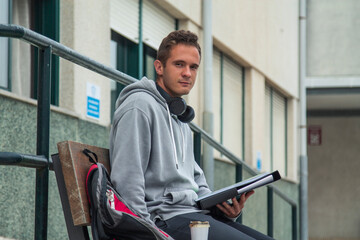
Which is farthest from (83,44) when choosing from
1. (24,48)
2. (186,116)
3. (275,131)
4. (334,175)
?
(334,175)

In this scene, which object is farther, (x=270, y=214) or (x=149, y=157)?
(x=270, y=214)

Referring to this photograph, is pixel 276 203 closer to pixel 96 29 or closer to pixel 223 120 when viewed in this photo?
pixel 223 120

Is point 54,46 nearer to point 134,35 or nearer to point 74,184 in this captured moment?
point 74,184

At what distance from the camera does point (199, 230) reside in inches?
120

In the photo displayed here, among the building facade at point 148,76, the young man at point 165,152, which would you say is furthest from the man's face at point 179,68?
the building facade at point 148,76

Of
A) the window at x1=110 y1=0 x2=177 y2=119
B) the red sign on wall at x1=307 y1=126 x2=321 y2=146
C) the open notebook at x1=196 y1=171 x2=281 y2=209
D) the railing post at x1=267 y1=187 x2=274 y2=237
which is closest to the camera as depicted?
the open notebook at x1=196 y1=171 x2=281 y2=209

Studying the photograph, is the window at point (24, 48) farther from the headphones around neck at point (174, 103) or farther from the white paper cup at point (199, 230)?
the white paper cup at point (199, 230)

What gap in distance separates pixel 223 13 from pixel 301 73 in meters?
6.07

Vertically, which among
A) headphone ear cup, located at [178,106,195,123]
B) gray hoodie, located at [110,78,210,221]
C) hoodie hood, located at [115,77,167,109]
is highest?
hoodie hood, located at [115,77,167,109]

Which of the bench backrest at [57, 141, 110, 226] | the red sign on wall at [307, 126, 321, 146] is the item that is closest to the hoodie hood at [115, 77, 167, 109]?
the bench backrest at [57, 141, 110, 226]

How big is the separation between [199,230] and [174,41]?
2.74 ft

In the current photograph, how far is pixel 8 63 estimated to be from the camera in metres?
7.05

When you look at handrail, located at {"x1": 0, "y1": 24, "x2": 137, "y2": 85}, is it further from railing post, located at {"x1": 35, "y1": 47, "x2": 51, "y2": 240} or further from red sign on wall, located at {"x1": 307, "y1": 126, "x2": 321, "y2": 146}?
red sign on wall, located at {"x1": 307, "y1": 126, "x2": 321, "y2": 146}

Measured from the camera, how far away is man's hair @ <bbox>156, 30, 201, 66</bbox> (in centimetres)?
344
